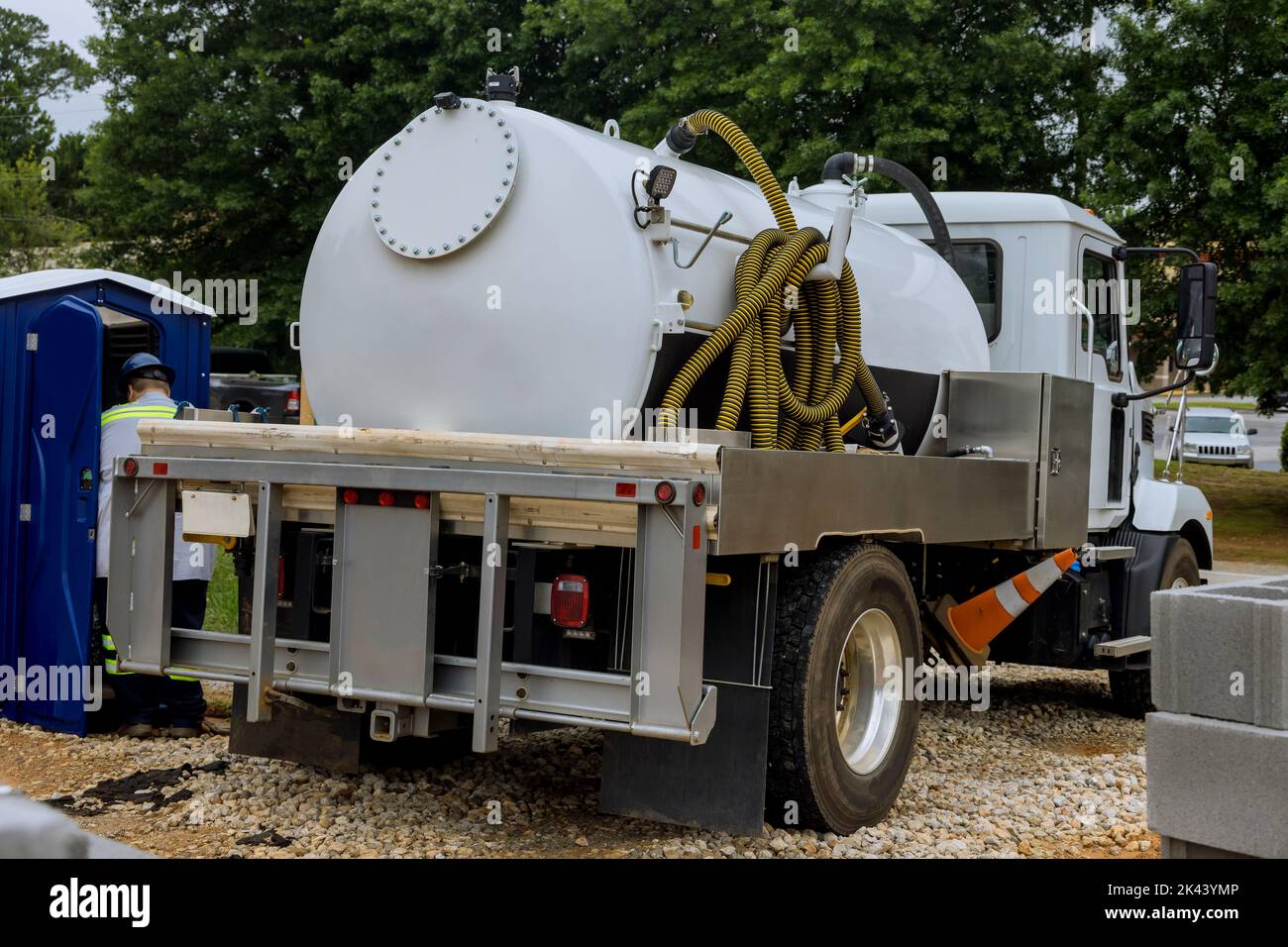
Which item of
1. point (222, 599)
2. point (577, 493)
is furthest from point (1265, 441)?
point (577, 493)

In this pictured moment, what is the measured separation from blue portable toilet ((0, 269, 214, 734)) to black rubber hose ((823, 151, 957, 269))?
373cm

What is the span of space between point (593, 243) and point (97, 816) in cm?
303

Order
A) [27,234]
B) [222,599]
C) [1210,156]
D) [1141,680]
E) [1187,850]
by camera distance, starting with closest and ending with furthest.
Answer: [1187,850] → [1141,680] → [222,599] → [1210,156] → [27,234]

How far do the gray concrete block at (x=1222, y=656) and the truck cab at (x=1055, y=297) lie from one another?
313 cm

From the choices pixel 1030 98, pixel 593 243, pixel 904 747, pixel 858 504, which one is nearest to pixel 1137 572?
pixel 904 747

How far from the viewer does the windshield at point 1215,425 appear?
3344 cm

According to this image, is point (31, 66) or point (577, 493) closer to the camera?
point (577, 493)

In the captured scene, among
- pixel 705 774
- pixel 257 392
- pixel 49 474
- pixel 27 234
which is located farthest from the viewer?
pixel 27 234

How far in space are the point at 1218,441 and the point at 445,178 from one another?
103 ft

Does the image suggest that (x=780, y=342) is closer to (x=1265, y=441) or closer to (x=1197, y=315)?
(x=1197, y=315)

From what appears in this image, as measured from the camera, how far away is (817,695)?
486 centimetres

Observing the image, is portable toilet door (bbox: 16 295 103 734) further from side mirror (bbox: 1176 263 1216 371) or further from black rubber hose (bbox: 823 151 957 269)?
side mirror (bbox: 1176 263 1216 371)

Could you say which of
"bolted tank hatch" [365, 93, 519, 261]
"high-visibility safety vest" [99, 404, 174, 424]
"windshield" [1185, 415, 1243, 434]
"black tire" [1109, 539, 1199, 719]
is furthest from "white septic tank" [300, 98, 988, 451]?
"windshield" [1185, 415, 1243, 434]

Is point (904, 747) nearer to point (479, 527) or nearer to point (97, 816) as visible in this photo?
point (479, 527)
